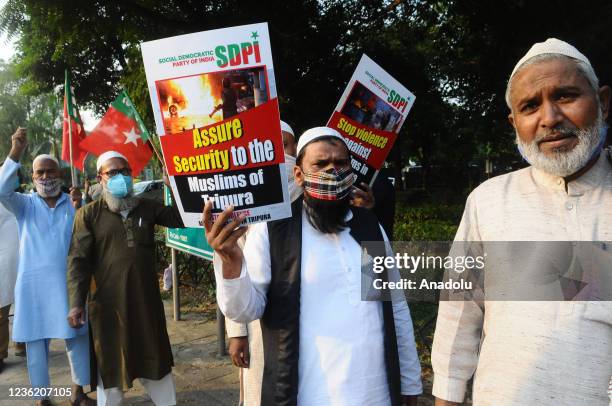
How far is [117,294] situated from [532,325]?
9.91 feet

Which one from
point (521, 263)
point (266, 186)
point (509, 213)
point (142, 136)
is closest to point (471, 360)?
point (521, 263)

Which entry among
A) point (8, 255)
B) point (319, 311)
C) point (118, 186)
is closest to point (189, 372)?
point (118, 186)

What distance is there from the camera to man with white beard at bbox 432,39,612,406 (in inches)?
59.7

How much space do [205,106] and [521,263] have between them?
1253 millimetres

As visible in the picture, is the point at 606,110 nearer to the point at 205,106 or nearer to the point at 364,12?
the point at 205,106

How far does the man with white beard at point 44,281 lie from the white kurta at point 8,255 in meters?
1.38

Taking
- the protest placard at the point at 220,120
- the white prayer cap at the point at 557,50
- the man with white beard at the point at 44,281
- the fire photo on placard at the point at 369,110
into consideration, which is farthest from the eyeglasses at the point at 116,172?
the white prayer cap at the point at 557,50

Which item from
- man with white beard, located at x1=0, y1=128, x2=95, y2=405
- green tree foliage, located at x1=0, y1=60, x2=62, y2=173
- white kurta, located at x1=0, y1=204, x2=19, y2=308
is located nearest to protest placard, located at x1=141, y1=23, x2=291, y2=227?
man with white beard, located at x1=0, y1=128, x2=95, y2=405

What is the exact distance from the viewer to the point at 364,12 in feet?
32.8

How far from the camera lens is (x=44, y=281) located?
4.11 meters

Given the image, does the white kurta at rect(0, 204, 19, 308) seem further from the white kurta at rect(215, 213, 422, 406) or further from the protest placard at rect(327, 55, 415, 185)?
the white kurta at rect(215, 213, 422, 406)

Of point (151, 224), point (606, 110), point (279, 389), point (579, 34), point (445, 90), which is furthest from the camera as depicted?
point (445, 90)

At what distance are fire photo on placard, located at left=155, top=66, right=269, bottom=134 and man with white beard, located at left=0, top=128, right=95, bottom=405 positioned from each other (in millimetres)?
3070

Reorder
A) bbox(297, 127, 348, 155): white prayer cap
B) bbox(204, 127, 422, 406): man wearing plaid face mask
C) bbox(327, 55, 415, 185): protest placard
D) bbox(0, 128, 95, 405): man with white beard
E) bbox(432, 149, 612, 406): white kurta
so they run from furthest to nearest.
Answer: bbox(0, 128, 95, 405): man with white beard, bbox(327, 55, 415, 185): protest placard, bbox(297, 127, 348, 155): white prayer cap, bbox(204, 127, 422, 406): man wearing plaid face mask, bbox(432, 149, 612, 406): white kurta
